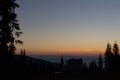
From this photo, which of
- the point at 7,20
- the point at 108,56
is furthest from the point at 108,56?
the point at 7,20

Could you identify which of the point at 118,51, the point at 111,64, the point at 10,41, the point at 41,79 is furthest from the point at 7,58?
the point at 118,51

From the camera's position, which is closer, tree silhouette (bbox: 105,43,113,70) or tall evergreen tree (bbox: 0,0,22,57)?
tall evergreen tree (bbox: 0,0,22,57)

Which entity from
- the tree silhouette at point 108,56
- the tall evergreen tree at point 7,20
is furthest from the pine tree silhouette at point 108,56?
the tall evergreen tree at point 7,20

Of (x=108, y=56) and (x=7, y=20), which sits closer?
(x=7, y=20)

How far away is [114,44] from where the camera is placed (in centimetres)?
11762

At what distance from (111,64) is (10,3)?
76352mm

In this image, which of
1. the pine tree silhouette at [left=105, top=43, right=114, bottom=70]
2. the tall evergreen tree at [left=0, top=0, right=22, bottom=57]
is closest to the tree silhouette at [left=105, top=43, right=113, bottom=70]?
the pine tree silhouette at [left=105, top=43, right=114, bottom=70]

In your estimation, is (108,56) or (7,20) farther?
(108,56)

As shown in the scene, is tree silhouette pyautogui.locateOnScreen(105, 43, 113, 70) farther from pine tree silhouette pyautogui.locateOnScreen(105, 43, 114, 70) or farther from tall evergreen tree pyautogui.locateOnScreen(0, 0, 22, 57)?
tall evergreen tree pyautogui.locateOnScreen(0, 0, 22, 57)

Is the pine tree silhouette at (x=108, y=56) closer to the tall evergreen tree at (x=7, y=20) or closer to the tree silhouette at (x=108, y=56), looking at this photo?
the tree silhouette at (x=108, y=56)

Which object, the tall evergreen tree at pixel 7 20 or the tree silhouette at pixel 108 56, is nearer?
the tall evergreen tree at pixel 7 20

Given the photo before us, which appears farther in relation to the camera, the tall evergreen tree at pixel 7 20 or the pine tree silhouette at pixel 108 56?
the pine tree silhouette at pixel 108 56

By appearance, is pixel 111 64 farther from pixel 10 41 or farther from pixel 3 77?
pixel 3 77

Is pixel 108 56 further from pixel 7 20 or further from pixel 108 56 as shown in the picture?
pixel 7 20
